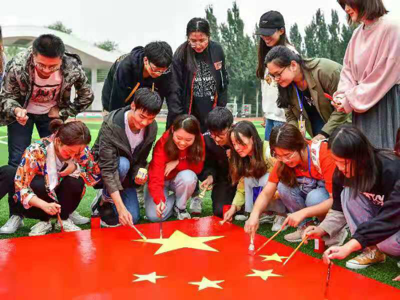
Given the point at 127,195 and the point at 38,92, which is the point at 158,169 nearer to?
the point at 127,195

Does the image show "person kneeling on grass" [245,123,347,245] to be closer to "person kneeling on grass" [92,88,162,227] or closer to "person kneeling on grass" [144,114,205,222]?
"person kneeling on grass" [144,114,205,222]

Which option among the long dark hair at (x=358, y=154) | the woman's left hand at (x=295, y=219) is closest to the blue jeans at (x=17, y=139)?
the woman's left hand at (x=295, y=219)

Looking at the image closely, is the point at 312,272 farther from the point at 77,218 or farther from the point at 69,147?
the point at 77,218

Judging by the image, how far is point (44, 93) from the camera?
3672 mm

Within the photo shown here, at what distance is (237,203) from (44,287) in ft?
5.70

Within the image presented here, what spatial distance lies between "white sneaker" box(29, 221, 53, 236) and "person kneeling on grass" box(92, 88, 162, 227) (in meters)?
0.46

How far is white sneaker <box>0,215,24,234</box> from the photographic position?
11.4 feet

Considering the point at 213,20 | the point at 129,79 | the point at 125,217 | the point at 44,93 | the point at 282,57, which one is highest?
the point at 213,20

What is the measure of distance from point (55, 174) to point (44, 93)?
2.27 feet

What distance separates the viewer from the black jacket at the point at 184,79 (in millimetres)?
4223

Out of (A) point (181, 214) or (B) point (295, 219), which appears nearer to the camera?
(B) point (295, 219)

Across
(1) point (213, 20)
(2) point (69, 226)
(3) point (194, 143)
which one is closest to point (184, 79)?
(3) point (194, 143)

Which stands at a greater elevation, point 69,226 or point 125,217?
point 125,217

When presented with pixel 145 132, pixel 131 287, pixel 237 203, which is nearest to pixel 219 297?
pixel 131 287
